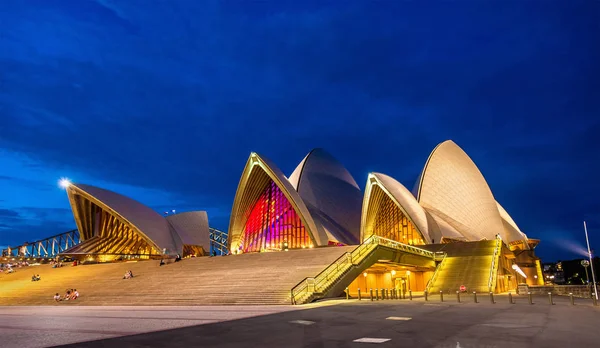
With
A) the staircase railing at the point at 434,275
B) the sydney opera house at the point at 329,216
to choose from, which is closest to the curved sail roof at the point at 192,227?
the sydney opera house at the point at 329,216

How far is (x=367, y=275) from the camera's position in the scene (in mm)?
29625

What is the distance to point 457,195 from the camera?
42.0 m

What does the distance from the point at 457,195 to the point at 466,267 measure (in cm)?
1795

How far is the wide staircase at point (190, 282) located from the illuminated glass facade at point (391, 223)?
17.7 metres

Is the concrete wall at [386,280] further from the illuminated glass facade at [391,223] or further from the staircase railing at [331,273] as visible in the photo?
the illuminated glass facade at [391,223]

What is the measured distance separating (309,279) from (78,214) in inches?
1413

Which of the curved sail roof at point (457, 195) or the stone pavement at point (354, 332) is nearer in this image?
the stone pavement at point (354, 332)

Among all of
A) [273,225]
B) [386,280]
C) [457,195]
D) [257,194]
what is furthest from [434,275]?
[257,194]

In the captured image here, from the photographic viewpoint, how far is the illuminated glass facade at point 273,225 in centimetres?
4188

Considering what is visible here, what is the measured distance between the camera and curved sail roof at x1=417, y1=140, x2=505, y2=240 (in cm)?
4050

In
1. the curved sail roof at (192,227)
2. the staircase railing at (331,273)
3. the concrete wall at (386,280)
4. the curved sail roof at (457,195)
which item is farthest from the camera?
the curved sail roof at (192,227)

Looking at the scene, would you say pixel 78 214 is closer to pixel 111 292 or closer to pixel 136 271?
pixel 136 271

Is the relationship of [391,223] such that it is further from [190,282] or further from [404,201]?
[190,282]

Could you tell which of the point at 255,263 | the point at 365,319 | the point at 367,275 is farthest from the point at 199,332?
the point at 367,275
